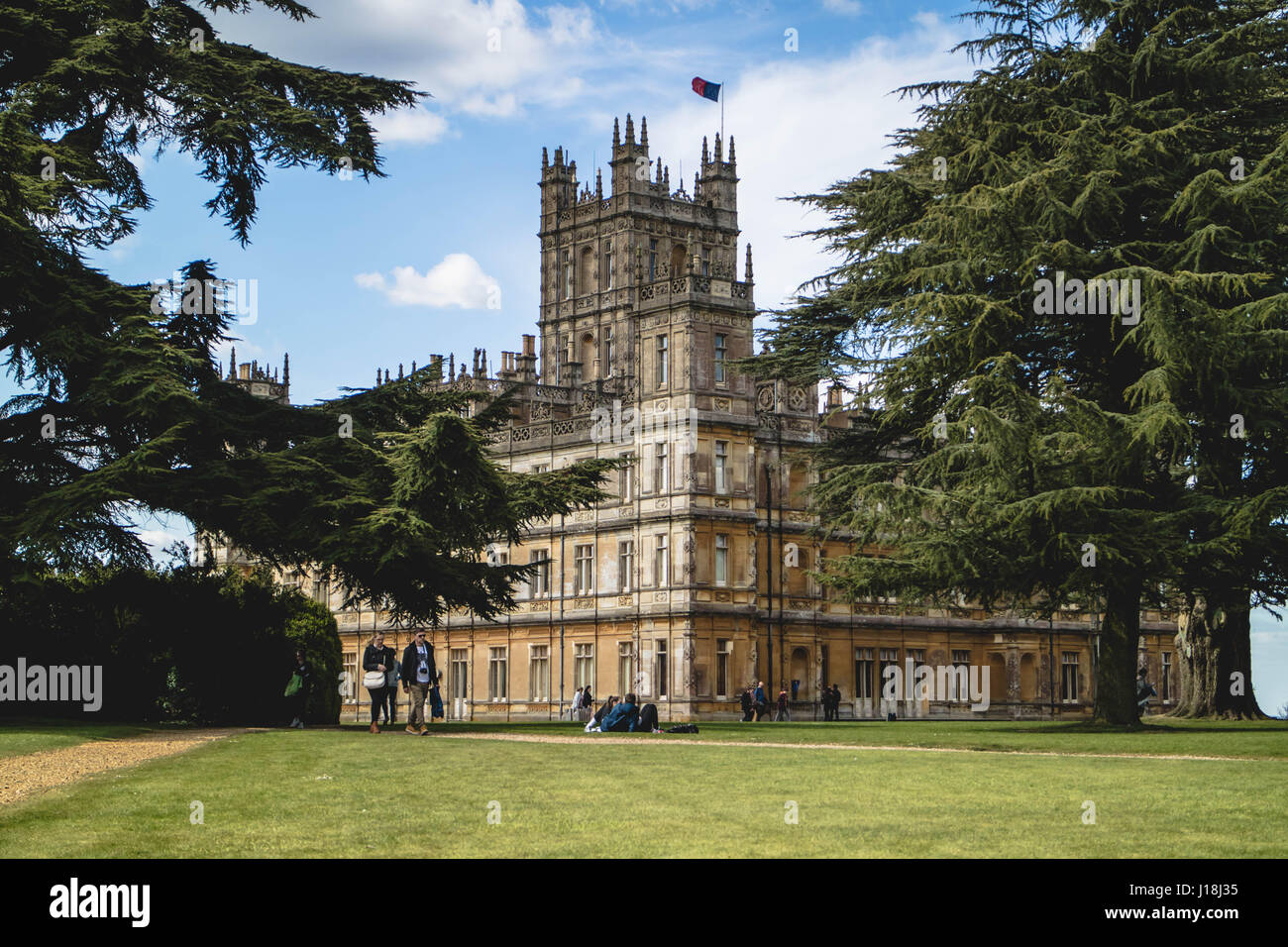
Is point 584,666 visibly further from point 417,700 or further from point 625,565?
point 417,700

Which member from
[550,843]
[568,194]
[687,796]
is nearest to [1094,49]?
[687,796]

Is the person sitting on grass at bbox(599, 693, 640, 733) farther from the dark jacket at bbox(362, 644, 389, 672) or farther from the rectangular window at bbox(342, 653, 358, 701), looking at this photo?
the rectangular window at bbox(342, 653, 358, 701)

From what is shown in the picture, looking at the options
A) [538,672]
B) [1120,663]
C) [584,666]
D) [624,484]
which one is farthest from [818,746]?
[538,672]

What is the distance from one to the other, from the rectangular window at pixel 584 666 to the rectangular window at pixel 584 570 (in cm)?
221

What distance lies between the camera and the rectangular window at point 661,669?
2226 inches

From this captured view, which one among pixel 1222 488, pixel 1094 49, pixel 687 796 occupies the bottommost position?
pixel 687 796

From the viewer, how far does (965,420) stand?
96.3ft

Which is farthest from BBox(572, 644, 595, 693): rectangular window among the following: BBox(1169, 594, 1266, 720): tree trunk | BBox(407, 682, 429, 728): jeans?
BBox(407, 682, 429, 728): jeans

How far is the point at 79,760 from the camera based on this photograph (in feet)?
60.1

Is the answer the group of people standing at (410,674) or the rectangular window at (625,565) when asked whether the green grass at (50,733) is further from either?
the rectangular window at (625,565)

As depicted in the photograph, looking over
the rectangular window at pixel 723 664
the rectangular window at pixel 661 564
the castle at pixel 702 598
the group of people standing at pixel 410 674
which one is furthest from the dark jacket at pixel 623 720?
the rectangular window at pixel 661 564
